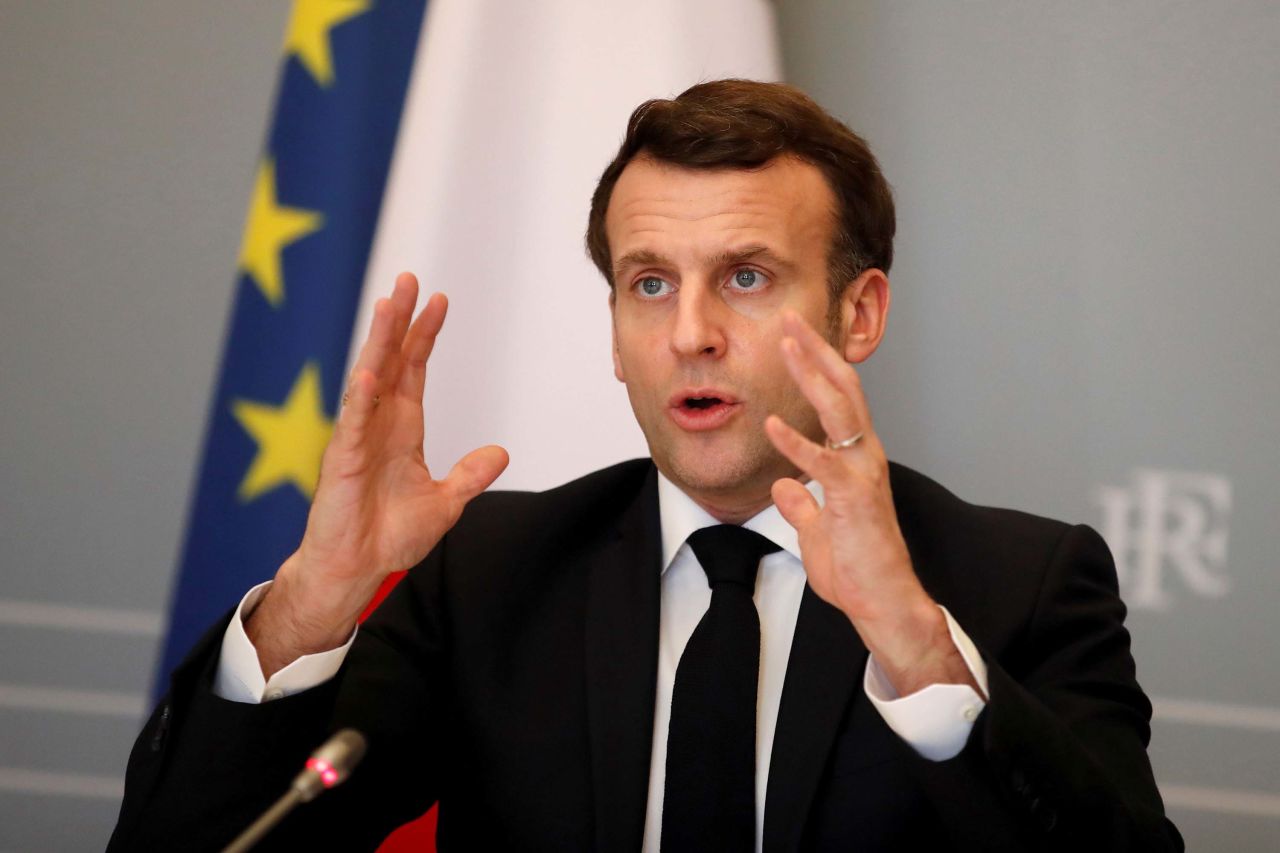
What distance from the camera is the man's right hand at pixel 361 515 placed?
1555 mm

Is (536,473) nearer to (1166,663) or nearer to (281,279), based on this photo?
(281,279)

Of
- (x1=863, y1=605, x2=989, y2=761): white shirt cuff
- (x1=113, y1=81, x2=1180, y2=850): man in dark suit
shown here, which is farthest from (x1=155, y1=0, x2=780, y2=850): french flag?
(x1=863, y1=605, x2=989, y2=761): white shirt cuff

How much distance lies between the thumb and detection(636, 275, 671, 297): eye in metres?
0.40

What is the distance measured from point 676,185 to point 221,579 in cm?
126

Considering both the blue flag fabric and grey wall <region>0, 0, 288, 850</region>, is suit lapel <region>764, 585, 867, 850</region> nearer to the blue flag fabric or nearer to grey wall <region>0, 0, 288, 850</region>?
the blue flag fabric

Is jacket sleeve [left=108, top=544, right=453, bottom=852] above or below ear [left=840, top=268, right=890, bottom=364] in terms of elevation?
below

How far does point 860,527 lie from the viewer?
1.41m

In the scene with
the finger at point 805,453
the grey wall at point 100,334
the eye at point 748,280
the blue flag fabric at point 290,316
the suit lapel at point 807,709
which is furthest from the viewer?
the grey wall at point 100,334

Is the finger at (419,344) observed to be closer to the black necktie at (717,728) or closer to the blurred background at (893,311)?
the black necktie at (717,728)

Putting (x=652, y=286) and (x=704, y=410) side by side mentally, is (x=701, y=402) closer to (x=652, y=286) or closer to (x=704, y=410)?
(x=704, y=410)

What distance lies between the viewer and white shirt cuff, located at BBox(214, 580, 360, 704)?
5.08 ft

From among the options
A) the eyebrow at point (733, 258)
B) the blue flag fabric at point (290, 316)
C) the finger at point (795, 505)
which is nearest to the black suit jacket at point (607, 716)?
the finger at point (795, 505)

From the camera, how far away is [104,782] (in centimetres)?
309

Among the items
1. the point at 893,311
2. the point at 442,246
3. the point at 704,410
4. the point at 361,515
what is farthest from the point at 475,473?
the point at 893,311
